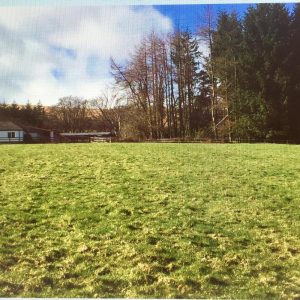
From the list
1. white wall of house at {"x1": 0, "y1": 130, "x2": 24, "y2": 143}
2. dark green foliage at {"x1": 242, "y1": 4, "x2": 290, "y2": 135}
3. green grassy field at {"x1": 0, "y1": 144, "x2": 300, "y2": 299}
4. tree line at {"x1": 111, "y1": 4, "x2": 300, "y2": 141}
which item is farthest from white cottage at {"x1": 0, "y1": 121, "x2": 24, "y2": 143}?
dark green foliage at {"x1": 242, "y1": 4, "x2": 290, "y2": 135}

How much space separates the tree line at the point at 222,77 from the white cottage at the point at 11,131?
1.10 feet

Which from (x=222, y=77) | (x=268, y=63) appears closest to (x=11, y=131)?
(x=222, y=77)

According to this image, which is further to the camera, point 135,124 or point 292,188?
point 135,124

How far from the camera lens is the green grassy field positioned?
11.7ft

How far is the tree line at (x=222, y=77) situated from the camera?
557 cm

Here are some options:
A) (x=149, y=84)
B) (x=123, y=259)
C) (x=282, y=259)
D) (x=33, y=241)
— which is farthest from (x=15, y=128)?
(x=282, y=259)

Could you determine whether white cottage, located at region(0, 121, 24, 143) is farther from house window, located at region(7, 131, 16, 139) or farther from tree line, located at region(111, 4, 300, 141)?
tree line, located at region(111, 4, 300, 141)

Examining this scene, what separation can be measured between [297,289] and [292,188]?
287cm

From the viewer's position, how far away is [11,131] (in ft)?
22.9

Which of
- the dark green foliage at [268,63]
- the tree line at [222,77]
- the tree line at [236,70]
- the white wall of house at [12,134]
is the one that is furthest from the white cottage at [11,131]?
the dark green foliage at [268,63]

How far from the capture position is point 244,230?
4.64 meters

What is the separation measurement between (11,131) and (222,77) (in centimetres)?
391

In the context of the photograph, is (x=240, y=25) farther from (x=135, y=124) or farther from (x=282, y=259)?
(x=282, y=259)

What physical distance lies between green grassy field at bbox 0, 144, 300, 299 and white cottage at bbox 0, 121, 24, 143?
0.71 metres
